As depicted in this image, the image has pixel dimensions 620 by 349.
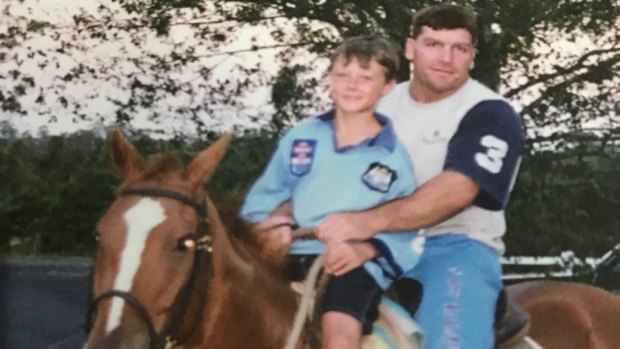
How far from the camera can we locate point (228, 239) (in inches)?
88.9

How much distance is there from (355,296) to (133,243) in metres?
0.56

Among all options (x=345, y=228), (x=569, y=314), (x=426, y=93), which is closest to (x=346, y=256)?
(x=345, y=228)

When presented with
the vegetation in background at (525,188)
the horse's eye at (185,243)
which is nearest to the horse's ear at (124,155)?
the horse's eye at (185,243)

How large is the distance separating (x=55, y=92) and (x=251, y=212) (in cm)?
480

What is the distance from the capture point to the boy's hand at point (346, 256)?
7.29 ft

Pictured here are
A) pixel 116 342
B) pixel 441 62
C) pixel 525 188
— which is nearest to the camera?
pixel 116 342

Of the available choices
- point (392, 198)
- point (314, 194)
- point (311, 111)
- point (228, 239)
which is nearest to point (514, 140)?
point (392, 198)

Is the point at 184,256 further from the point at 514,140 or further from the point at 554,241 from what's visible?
the point at 554,241

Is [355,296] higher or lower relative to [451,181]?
lower

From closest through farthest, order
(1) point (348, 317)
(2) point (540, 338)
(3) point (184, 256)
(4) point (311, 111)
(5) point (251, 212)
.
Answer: (3) point (184, 256) < (1) point (348, 317) < (5) point (251, 212) < (2) point (540, 338) < (4) point (311, 111)

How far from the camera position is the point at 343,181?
2293mm

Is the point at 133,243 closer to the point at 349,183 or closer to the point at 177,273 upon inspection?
the point at 177,273

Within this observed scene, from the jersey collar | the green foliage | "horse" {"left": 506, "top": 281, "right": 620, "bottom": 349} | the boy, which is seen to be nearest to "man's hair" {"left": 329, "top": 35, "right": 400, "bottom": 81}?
the boy

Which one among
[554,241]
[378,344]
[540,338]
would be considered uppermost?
[378,344]
